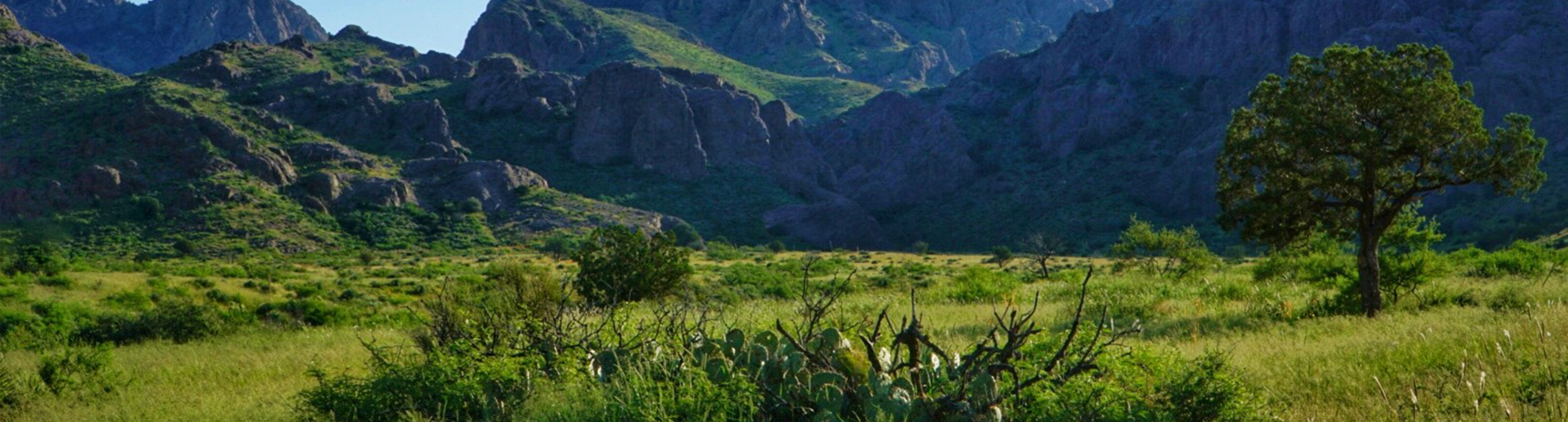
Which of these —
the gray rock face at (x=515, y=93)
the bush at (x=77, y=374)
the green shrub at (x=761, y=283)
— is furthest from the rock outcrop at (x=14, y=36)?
the bush at (x=77, y=374)

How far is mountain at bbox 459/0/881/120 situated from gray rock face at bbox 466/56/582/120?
1220 inches

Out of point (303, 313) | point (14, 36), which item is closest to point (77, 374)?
point (303, 313)

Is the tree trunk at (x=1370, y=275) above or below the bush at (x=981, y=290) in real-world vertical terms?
above

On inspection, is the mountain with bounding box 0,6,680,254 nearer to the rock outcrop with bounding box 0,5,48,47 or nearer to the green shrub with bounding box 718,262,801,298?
the rock outcrop with bounding box 0,5,48,47

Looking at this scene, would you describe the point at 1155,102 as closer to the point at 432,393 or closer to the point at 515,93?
the point at 515,93

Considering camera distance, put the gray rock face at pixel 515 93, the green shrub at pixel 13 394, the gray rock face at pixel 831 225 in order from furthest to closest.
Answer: the gray rock face at pixel 515 93 → the gray rock face at pixel 831 225 → the green shrub at pixel 13 394

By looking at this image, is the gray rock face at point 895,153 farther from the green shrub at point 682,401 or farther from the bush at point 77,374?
the green shrub at point 682,401

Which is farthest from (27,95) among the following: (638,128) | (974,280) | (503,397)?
(503,397)

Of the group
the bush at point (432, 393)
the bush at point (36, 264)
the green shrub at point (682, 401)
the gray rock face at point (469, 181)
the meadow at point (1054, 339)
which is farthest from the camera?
the gray rock face at point (469, 181)

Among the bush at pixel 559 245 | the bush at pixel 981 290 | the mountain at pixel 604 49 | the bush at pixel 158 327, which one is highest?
the mountain at pixel 604 49

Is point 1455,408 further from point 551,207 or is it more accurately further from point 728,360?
point 551,207

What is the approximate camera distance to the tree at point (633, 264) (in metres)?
25.1

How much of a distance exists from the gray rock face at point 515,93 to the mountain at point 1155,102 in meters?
41.5

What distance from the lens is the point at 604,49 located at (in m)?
170
